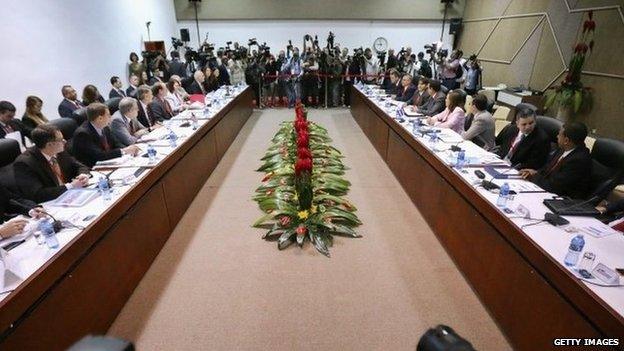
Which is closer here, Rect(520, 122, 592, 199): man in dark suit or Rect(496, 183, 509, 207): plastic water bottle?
Rect(496, 183, 509, 207): plastic water bottle

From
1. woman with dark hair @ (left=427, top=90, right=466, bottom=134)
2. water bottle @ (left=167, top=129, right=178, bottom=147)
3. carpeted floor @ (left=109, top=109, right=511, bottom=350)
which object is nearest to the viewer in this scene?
carpeted floor @ (left=109, top=109, right=511, bottom=350)

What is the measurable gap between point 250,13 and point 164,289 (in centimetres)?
948

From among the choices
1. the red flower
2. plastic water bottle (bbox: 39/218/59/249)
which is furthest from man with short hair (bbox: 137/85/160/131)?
plastic water bottle (bbox: 39/218/59/249)

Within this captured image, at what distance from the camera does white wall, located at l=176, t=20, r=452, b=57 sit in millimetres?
10297

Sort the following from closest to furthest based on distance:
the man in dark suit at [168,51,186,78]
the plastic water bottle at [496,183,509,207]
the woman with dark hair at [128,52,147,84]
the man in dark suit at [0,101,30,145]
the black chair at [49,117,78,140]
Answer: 1. the plastic water bottle at [496,183,509,207]
2. the black chair at [49,117,78,140]
3. the man in dark suit at [0,101,30,145]
4. the woman with dark hair at [128,52,147,84]
5. the man in dark suit at [168,51,186,78]

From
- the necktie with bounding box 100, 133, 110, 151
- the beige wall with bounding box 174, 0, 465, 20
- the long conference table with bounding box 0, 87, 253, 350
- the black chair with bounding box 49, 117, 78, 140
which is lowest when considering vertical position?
the long conference table with bounding box 0, 87, 253, 350

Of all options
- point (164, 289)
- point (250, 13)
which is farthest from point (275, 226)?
point (250, 13)

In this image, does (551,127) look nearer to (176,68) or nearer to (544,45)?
(544,45)

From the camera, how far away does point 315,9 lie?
1013 cm

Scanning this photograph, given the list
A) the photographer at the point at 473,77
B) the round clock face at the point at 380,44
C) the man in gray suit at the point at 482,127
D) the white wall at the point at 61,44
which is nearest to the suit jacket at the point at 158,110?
the white wall at the point at 61,44

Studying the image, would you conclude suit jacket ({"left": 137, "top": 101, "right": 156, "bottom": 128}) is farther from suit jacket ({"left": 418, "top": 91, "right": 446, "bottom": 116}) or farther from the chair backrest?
suit jacket ({"left": 418, "top": 91, "right": 446, "bottom": 116})

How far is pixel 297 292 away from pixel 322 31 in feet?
31.4

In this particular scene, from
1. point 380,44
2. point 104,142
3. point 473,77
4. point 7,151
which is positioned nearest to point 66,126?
point 104,142

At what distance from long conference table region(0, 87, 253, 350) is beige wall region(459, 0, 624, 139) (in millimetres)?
6140
